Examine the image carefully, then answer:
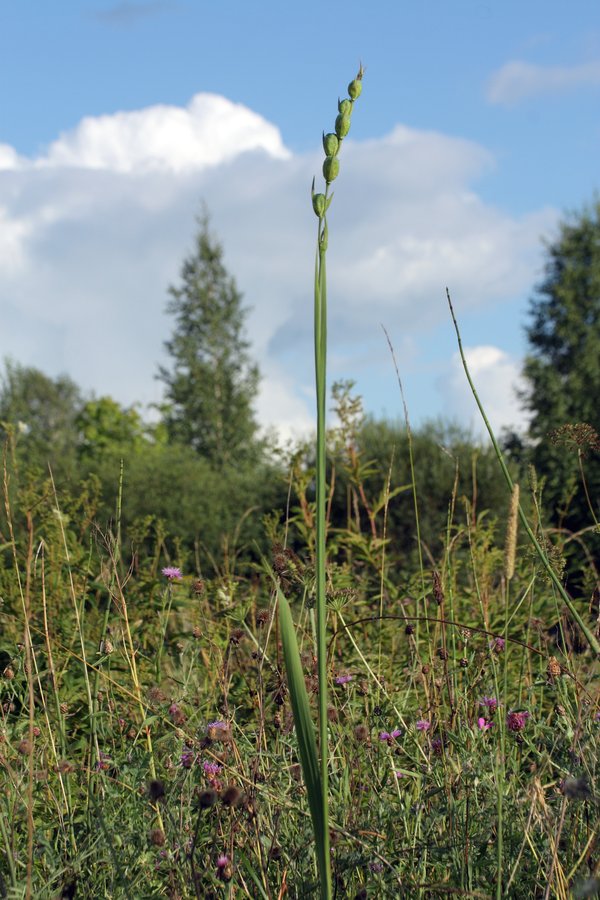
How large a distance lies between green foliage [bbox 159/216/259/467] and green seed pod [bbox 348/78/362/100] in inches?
1063

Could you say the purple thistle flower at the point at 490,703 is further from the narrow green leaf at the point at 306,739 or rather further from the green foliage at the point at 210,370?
the green foliage at the point at 210,370

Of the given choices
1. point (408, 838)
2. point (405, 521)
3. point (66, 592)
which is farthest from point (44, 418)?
point (408, 838)

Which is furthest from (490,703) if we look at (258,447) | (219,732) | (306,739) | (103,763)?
A: (258,447)

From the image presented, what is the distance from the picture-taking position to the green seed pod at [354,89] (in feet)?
3.97

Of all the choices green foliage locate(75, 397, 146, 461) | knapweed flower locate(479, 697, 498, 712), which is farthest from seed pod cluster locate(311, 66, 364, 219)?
green foliage locate(75, 397, 146, 461)

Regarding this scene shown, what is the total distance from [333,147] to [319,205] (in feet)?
0.26

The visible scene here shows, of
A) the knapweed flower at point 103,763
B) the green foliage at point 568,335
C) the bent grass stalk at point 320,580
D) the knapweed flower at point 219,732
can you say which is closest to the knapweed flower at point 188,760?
the knapweed flower at point 219,732

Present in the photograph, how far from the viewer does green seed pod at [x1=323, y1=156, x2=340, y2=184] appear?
117cm

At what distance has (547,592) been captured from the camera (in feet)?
16.6

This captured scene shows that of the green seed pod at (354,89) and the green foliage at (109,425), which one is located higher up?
the green foliage at (109,425)

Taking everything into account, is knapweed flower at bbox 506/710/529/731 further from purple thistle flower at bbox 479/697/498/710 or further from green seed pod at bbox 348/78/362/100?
green seed pod at bbox 348/78/362/100

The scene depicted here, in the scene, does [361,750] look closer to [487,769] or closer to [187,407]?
[487,769]

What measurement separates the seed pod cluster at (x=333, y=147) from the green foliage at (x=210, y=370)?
27.0 meters

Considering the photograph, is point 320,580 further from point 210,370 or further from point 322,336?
point 210,370
